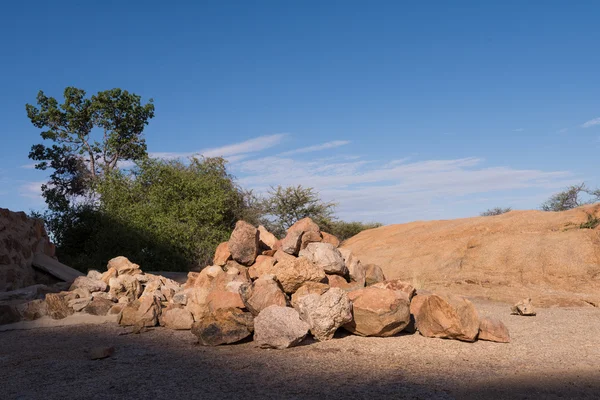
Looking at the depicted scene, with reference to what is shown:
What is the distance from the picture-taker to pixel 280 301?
7480mm

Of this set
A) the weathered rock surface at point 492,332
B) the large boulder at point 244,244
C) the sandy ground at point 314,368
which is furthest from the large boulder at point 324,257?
the weathered rock surface at point 492,332

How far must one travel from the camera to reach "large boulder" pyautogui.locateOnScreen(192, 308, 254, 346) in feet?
23.6

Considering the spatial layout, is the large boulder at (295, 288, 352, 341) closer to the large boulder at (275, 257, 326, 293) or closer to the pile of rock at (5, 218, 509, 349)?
the pile of rock at (5, 218, 509, 349)

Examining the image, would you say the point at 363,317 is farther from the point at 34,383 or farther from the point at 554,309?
the point at 554,309

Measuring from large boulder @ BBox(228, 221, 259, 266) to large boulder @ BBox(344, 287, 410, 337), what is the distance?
8.21 feet

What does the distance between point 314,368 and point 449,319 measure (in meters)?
2.22

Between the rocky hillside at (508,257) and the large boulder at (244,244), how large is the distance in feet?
11.9

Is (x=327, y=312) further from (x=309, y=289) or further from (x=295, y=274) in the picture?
(x=295, y=274)

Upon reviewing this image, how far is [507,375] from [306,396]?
2.18 m

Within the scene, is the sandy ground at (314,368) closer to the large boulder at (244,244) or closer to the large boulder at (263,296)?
the large boulder at (263,296)

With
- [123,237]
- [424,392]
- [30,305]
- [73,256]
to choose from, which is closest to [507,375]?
[424,392]

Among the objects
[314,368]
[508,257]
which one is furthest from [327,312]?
[508,257]

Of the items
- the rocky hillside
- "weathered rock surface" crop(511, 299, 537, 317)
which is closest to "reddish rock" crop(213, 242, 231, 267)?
the rocky hillside

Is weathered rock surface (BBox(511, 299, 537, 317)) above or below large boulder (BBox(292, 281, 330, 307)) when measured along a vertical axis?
below
